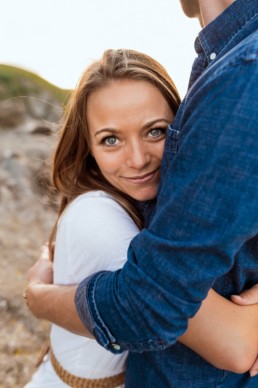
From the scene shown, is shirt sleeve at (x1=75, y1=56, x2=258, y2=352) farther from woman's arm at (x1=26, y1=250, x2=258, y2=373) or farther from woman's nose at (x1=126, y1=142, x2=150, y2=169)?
woman's nose at (x1=126, y1=142, x2=150, y2=169)

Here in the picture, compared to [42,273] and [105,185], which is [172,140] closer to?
[105,185]

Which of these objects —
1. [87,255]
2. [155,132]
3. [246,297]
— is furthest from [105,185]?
[246,297]

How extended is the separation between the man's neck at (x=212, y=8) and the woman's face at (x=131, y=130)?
51cm

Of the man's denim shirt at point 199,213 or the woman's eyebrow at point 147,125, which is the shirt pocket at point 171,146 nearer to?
the man's denim shirt at point 199,213

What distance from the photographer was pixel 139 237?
1107 mm

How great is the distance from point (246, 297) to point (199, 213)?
45 centimetres

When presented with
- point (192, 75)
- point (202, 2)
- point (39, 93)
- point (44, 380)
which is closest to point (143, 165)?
point (192, 75)

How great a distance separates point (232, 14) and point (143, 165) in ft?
2.32

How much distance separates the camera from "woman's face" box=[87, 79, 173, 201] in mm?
1698

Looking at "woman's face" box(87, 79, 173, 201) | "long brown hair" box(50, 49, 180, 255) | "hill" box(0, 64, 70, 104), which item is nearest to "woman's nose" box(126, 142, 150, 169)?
"woman's face" box(87, 79, 173, 201)

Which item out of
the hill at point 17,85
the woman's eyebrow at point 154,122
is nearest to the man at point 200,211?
the woman's eyebrow at point 154,122

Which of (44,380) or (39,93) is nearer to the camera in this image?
(44,380)

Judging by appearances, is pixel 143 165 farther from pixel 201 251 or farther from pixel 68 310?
pixel 201 251

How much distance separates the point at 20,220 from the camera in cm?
618
